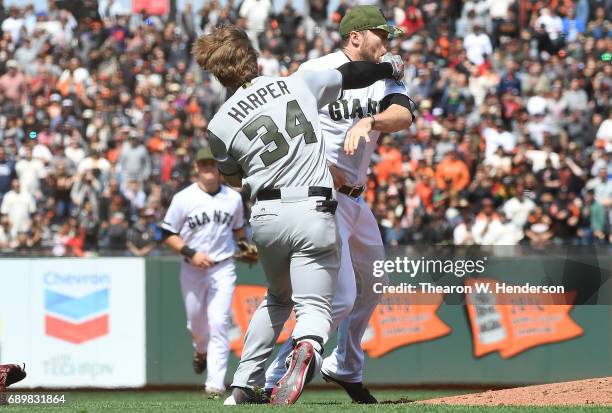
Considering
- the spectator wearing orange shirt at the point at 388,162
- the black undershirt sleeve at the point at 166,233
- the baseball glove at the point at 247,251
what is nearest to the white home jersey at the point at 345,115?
the baseball glove at the point at 247,251

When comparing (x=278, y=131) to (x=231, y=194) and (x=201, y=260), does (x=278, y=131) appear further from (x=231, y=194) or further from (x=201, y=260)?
(x=231, y=194)

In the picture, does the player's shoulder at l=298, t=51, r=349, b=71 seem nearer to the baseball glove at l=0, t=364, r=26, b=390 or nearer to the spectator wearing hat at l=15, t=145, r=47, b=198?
the baseball glove at l=0, t=364, r=26, b=390

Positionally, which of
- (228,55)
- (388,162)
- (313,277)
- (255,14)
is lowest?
(388,162)

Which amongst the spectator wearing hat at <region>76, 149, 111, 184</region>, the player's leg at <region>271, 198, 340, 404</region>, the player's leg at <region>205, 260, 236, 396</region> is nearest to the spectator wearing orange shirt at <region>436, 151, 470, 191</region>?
the spectator wearing hat at <region>76, 149, 111, 184</region>

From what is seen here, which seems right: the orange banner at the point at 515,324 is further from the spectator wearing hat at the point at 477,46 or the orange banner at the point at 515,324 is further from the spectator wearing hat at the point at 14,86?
the spectator wearing hat at the point at 14,86

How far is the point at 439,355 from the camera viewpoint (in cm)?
1297

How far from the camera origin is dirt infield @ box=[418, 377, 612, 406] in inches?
293

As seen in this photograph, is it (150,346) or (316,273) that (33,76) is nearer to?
(150,346)

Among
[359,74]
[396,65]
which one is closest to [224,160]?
[359,74]

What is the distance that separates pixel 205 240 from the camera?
440 inches

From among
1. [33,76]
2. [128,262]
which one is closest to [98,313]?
[128,262]

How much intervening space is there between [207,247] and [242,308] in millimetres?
2169

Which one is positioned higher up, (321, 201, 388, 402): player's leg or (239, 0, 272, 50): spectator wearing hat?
(239, 0, 272, 50): spectator wearing hat

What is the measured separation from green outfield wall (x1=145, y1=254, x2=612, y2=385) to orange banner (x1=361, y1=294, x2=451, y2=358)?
0.07 metres
